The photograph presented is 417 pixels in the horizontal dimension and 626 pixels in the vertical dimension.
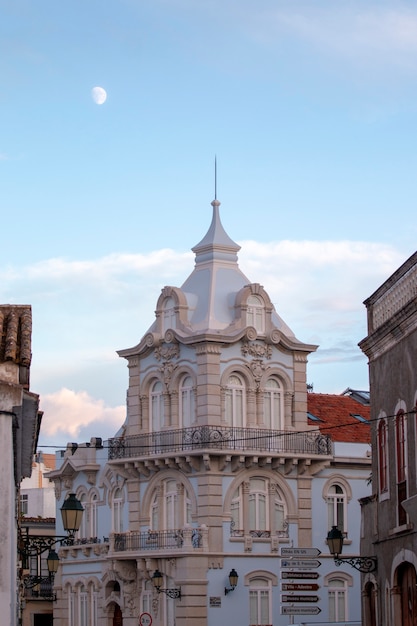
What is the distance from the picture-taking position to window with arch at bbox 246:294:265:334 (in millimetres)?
50750

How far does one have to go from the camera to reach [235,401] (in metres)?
50.0

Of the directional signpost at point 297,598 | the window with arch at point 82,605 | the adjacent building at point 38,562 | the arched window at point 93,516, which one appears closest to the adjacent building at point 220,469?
the window with arch at point 82,605

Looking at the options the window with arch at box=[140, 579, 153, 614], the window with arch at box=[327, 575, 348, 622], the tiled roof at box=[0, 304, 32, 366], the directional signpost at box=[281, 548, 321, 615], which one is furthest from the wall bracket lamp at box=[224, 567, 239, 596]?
the tiled roof at box=[0, 304, 32, 366]

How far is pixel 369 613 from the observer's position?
99.2ft

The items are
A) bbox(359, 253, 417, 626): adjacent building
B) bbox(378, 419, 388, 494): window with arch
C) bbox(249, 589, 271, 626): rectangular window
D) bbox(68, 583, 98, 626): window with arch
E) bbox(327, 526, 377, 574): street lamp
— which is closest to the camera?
bbox(359, 253, 417, 626): adjacent building

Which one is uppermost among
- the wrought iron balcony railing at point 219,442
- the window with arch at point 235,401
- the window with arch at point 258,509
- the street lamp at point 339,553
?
the window with arch at point 235,401

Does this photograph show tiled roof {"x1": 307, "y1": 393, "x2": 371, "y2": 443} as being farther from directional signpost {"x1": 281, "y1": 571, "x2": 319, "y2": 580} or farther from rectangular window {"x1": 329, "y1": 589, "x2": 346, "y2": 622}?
directional signpost {"x1": 281, "y1": 571, "x2": 319, "y2": 580}

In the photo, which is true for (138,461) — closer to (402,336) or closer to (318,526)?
(318,526)

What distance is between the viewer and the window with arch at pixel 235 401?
163 ft

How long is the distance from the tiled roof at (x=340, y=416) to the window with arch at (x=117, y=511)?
7627 mm

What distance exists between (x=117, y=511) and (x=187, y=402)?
6.04 m

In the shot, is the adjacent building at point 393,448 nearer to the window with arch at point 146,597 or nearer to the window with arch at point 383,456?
the window with arch at point 383,456

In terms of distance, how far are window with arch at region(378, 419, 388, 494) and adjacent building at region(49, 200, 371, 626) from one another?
1928cm

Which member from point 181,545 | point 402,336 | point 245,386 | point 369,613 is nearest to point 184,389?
point 245,386
